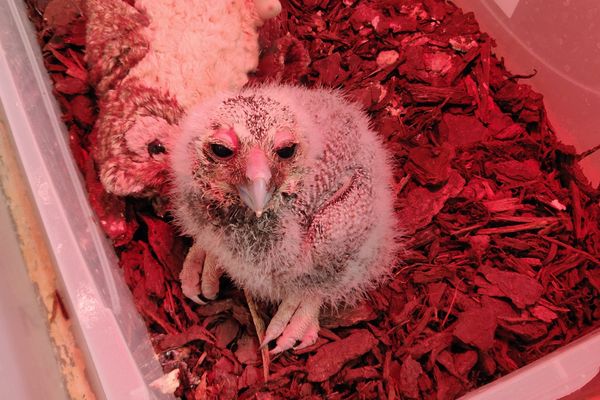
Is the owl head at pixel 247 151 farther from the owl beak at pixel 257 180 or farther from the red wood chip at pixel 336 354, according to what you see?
the red wood chip at pixel 336 354

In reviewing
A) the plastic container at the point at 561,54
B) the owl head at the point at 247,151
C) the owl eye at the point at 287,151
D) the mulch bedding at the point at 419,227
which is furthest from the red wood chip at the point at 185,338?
the plastic container at the point at 561,54

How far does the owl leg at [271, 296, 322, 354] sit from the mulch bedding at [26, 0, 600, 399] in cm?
4

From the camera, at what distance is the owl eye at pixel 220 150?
1604mm

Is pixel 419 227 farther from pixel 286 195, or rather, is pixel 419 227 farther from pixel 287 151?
pixel 287 151

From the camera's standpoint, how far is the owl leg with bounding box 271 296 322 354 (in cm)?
210

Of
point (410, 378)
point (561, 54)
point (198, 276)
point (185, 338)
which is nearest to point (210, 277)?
point (198, 276)

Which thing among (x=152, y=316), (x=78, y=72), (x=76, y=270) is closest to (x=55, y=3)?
(x=78, y=72)

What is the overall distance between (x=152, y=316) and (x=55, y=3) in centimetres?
150

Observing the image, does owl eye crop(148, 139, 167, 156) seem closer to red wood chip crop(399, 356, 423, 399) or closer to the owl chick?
the owl chick

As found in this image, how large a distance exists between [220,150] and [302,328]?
861 mm

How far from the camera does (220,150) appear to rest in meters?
1.62

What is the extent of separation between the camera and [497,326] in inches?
85.7

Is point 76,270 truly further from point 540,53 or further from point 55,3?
point 540,53

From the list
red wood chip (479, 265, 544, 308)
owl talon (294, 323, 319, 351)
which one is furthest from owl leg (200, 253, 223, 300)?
red wood chip (479, 265, 544, 308)
